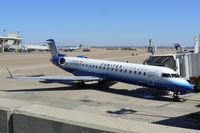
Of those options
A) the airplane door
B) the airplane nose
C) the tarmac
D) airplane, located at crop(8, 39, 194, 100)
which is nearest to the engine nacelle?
airplane, located at crop(8, 39, 194, 100)

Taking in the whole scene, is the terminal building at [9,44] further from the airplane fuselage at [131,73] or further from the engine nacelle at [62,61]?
the airplane fuselage at [131,73]

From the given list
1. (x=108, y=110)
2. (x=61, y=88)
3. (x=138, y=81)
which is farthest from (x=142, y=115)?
(x=61, y=88)

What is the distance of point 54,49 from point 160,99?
1544 centimetres

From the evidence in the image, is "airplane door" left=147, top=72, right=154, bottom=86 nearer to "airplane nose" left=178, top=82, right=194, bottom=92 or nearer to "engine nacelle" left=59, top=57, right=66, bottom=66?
"airplane nose" left=178, top=82, right=194, bottom=92

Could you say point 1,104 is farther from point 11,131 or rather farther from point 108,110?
point 108,110

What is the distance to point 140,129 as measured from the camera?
9.39 feet

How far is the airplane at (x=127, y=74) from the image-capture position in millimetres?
15497

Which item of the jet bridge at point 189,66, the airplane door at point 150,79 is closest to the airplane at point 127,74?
the airplane door at point 150,79

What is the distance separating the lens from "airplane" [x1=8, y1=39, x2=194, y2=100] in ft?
50.8

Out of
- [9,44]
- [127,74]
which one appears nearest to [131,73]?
[127,74]

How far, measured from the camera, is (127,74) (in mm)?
18312

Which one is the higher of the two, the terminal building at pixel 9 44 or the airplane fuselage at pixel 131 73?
the terminal building at pixel 9 44

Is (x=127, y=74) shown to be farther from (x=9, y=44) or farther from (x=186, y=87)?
(x=9, y=44)

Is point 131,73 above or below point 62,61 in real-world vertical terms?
below
